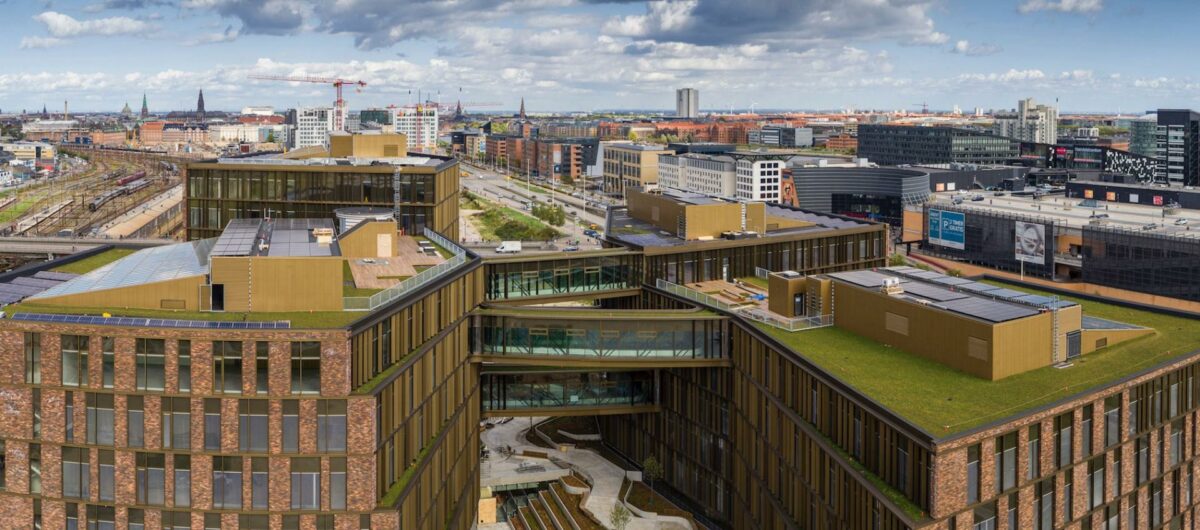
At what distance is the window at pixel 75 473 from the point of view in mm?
49469

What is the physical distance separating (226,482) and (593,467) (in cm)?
3805

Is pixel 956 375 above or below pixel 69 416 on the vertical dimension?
above

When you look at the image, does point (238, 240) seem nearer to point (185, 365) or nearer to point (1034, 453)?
point (185, 365)

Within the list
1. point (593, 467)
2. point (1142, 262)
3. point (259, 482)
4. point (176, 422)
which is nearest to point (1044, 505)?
point (259, 482)

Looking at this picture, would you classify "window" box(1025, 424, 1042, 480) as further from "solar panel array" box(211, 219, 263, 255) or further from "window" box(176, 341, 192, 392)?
"solar panel array" box(211, 219, 263, 255)

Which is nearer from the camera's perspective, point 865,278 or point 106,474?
point 106,474

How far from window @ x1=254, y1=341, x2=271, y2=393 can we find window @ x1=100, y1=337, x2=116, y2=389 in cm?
614

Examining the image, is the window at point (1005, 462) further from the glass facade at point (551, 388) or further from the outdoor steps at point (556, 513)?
the glass facade at point (551, 388)

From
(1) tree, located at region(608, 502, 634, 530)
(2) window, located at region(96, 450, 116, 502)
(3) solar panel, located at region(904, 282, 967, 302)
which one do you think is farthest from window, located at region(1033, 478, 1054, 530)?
(2) window, located at region(96, 450, 116, 502)

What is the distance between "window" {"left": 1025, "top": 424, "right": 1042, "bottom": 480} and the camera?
46.7m

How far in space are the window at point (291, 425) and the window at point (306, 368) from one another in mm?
627

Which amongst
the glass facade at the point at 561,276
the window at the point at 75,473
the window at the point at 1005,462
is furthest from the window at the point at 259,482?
the window at the point at 1005,462

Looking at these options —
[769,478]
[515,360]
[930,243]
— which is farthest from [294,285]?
[930,243]

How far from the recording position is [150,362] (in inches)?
1891
